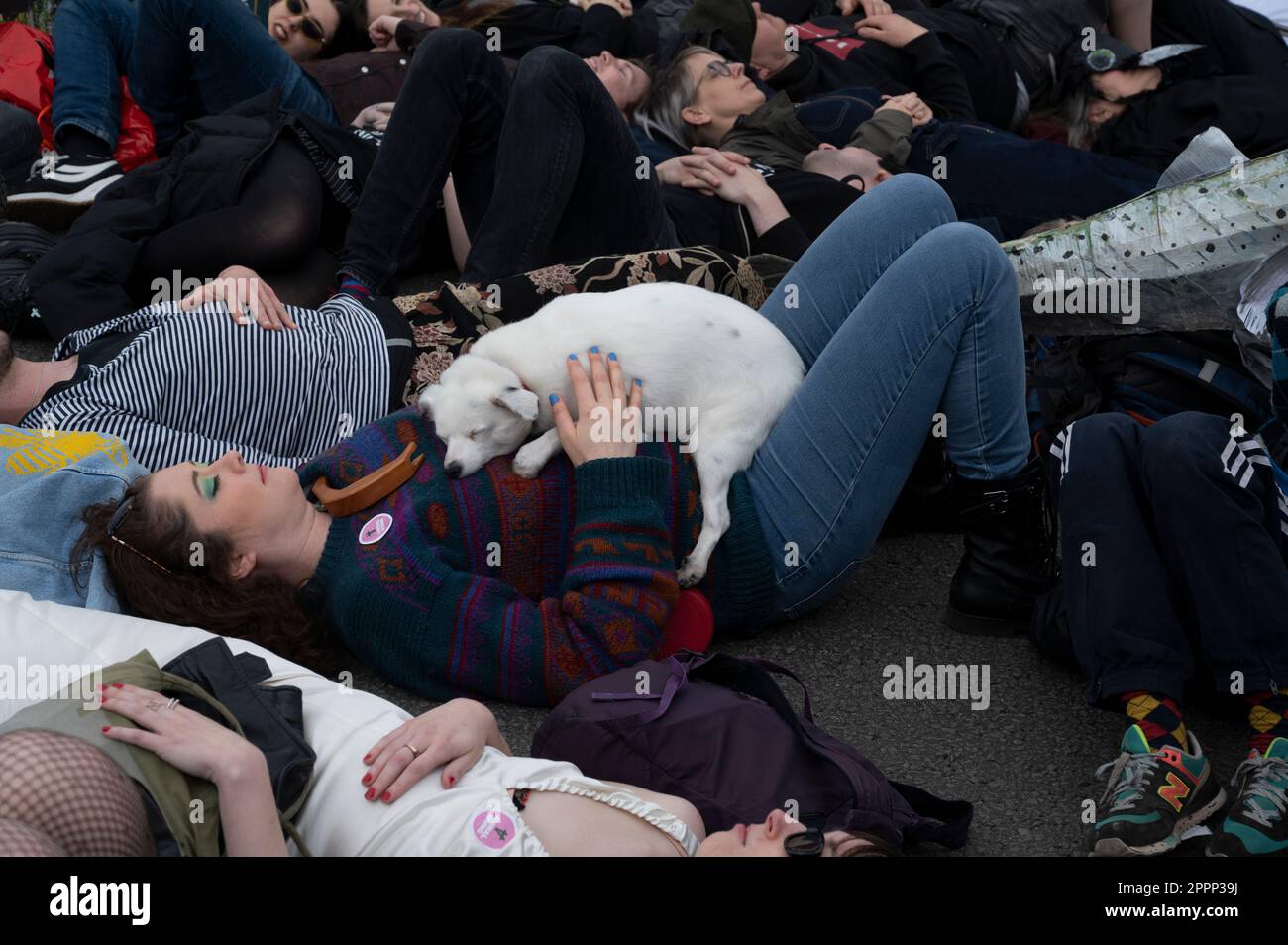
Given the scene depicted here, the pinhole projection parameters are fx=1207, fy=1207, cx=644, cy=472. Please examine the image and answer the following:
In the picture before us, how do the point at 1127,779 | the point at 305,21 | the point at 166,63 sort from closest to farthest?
the point at 1127,779 < the point at 166,63 < the point at 305,21

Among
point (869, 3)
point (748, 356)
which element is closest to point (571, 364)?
point (748, 356)

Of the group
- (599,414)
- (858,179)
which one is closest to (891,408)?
(599,414)

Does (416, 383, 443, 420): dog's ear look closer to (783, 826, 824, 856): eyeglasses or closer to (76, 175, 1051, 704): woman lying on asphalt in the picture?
(76, 175, 1051, 704): woman lying on asphalt

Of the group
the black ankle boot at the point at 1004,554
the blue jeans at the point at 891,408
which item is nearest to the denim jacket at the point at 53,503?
the blue jeans at the point at 891,408

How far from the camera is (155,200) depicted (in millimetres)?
3174

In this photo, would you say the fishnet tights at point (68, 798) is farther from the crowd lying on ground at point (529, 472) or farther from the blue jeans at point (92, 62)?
the blue jeans at point (92, 62)

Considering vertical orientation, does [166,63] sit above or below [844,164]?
above

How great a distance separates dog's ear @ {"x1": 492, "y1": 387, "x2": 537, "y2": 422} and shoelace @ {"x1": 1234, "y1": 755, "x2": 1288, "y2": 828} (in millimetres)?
1373

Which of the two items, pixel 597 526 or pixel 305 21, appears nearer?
pixel 597 526

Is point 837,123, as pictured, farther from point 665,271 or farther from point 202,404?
point 202,404

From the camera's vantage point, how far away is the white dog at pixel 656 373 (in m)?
2.28

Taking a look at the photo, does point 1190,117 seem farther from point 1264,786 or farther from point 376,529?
point 376,529

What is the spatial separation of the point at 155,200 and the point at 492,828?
2.25 meters

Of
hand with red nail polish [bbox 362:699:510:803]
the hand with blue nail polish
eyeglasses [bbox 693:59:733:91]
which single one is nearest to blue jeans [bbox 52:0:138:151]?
eyeglasses [bbox 693:59:733:91]
